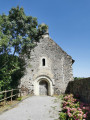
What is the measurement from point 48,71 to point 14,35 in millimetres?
6534

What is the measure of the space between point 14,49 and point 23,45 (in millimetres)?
1231

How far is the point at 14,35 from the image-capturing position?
11031 mm

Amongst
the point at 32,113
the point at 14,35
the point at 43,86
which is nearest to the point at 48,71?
the point at 43,86

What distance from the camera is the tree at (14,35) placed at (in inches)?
400

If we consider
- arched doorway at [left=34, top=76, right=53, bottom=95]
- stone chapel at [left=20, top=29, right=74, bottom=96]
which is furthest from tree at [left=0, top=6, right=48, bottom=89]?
arched doorway at [left=34, top=76, right=53, bottom=95]

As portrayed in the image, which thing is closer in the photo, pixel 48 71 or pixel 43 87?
pixel 48 71

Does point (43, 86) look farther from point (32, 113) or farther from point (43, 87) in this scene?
point (32, 113)

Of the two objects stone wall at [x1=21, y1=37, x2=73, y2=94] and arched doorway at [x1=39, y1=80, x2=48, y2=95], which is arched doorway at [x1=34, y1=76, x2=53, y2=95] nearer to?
arched doorway at [x1=39, y1=80, x2=48, y2=95]

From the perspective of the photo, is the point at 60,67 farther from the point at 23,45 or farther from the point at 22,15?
the point at 22,15

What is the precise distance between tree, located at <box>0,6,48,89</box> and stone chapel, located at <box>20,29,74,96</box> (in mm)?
3374

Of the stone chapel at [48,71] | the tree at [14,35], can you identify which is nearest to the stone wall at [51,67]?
the stone chapel at [48,71]

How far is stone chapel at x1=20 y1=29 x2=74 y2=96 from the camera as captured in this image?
47.8 ft

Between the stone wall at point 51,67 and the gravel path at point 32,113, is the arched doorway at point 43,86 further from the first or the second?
the gravel path at point 32,113

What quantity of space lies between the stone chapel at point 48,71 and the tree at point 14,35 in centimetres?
337
